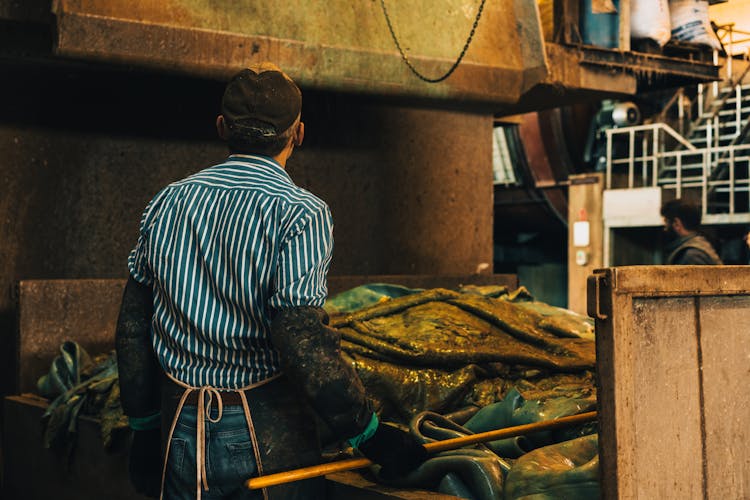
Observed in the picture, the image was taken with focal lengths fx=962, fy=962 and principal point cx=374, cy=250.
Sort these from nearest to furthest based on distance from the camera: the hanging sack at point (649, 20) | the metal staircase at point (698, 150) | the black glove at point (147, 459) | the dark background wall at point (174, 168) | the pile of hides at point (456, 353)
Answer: the black glove at point (147, 459) < the pile of hides at point (456, 353) < the dark background wall at point (174, 168) < the hanging sack at point (649, 20) < the metal staircase at point (698, 150)

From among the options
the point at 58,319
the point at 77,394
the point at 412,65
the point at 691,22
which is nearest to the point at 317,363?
the point at 77,394

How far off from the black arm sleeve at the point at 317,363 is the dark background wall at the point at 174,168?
10.9 ft

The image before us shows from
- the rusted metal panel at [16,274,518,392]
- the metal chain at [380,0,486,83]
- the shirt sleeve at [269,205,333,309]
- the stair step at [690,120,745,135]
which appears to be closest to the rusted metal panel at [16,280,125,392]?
the rusted metal panel at [16,274,518,392]

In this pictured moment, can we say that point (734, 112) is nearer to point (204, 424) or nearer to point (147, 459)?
point (147, 459)

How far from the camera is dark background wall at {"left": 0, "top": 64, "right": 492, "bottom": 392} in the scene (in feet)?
19.0

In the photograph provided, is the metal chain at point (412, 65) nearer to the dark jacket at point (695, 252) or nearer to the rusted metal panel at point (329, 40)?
the rusted metal panel at point (329, 40)

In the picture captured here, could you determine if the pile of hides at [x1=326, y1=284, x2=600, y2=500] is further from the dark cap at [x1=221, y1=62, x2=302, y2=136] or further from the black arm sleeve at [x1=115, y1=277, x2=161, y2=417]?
the dark cap at [x1=221, y1=62, x2=302, y2=136]

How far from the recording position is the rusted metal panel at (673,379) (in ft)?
8.34

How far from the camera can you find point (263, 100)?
8.78 ft

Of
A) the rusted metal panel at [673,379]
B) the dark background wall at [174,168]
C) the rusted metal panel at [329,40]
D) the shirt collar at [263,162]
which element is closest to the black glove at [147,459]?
the shirt collar at [263,162]

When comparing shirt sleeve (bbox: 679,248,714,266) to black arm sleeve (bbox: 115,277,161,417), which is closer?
black arm sleeve (bbox: 115,277,161,417)

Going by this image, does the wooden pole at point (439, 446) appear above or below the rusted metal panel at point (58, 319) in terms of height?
below

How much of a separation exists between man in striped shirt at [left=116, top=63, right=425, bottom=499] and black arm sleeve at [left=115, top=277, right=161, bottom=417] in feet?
0.35

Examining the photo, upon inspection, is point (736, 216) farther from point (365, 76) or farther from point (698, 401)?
point (698, 401)
